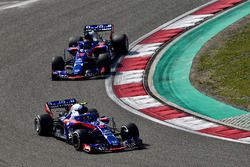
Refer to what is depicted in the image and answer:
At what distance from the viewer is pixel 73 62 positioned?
3006 centimetres

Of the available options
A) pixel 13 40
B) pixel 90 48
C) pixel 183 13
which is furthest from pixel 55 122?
pixel 183 13

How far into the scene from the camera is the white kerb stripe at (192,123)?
23.0 metres

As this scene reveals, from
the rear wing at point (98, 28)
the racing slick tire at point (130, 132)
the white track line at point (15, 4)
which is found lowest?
the racing slick tire at point (130, 132)

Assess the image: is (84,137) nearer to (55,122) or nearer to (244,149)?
(55,122)

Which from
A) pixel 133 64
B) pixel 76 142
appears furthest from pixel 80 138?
pixel 133 64

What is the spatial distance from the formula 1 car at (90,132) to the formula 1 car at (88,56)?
6553 mm

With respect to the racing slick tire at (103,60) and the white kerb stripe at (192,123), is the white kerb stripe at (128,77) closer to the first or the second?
the racing slick tire at (103,60)

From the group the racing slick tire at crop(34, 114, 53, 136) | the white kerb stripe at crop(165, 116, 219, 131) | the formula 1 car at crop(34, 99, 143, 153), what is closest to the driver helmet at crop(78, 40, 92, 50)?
the white kerb stripe at crop(165, 116, 219, 131)

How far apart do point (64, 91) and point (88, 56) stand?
2.72m

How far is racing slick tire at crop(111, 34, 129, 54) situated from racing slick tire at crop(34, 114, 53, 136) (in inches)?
371

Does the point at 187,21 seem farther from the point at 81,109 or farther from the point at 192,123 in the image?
the point at 81,109

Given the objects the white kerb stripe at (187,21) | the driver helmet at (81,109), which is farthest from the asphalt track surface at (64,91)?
the driver helmet at (81,109)

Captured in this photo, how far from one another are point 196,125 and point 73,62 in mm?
8135

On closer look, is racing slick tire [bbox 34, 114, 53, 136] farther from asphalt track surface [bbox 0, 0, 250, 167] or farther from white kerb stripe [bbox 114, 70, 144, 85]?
white kerb stripe [bbox 114, 70, 144, 85]
